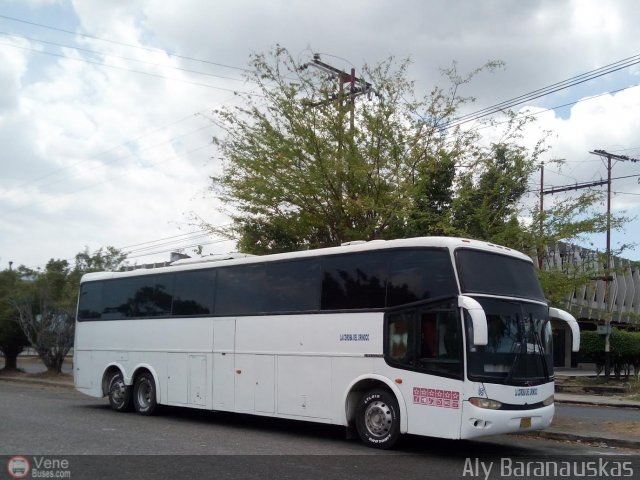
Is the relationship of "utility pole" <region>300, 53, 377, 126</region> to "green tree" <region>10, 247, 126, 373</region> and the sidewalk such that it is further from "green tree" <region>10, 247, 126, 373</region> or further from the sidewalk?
"green tree" <region>10, 247, 126, 373</region>

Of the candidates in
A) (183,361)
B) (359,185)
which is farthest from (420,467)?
(359,185)

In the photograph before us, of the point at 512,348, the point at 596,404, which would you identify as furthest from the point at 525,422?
the point at 596,404

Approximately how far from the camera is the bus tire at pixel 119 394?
17.8 m

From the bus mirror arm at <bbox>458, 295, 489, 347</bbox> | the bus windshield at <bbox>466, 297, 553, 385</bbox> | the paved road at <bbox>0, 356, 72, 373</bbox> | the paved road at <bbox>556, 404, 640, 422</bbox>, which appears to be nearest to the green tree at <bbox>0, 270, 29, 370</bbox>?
the paved road at <bbox>0, 356, 72, 373</bbox>

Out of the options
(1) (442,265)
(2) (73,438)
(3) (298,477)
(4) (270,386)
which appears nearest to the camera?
(3) (298,477)

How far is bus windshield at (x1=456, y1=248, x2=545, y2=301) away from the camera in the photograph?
37.1ft

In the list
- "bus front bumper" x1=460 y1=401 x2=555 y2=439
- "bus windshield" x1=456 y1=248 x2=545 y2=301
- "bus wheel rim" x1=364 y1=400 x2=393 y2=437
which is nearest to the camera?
"bus front bumper" x1=460 y1=401 x2=555 y2=439

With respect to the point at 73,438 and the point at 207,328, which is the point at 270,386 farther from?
the point at 73,438

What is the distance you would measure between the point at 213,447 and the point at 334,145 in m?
9.09

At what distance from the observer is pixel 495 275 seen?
11.7 m

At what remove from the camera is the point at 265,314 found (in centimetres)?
1423
